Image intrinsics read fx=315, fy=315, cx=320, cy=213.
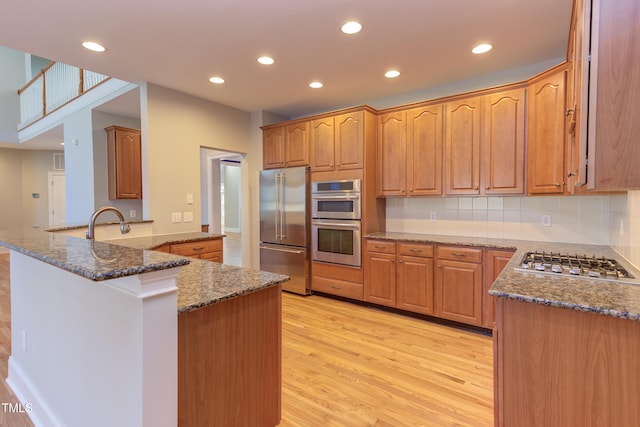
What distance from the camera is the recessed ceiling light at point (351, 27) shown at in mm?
2375

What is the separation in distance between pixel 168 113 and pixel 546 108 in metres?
3.90

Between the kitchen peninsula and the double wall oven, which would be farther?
the double wall oven

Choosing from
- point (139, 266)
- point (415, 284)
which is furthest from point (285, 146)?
point (139, 266)

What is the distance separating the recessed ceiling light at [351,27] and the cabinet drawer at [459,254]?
2.16 metres

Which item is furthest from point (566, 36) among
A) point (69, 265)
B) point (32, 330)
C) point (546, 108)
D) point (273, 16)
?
point (32, 330)

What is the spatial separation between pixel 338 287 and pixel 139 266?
10.4ft

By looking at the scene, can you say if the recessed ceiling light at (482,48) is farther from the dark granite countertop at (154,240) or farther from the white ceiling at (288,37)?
the dark granite countertop at (154,240)

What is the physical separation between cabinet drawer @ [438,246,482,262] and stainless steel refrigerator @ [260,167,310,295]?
172cm

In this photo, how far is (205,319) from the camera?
1.28m

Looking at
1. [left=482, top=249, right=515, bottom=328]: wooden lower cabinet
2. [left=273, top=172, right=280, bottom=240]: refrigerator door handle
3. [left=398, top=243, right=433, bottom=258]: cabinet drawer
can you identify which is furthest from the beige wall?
[left=482, top=249, right=515, bottom=328]: wooden lower cabinet

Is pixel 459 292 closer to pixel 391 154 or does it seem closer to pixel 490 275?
pixel 490 275

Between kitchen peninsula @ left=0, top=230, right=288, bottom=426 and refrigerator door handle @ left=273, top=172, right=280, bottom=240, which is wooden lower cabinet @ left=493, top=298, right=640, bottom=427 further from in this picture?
refrigerator door handle @ left=273, top=172, right=280, bottom=240

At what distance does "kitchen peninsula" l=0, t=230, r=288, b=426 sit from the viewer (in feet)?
3.41

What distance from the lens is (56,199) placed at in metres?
8.30
